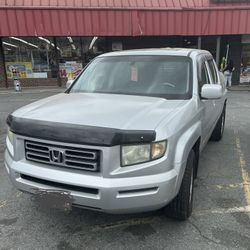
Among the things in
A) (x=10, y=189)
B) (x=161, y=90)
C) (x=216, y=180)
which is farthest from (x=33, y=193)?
(x=216, y=180)

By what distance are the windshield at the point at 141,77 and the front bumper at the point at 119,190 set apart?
138 centimetres

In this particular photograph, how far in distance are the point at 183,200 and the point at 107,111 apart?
1.18m

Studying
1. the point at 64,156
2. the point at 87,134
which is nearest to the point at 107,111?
the point at 87,134

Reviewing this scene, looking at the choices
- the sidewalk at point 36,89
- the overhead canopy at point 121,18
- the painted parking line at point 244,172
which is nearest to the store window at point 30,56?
the sidewalk at point 36,89

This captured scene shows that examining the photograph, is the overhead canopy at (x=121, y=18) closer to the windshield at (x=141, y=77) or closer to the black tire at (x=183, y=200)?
the windshield at (x=141, y=77)

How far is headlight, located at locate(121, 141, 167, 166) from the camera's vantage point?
279cm

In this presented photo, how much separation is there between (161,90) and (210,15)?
45.7ft

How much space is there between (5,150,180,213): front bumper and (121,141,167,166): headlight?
0.48 ft

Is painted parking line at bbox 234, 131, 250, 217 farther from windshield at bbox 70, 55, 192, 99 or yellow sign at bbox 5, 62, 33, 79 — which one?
yellow sign at bbox 5, 62, 33, 79

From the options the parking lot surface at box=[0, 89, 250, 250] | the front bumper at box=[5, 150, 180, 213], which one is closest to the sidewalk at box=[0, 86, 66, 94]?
A: the parking lot surface at box=[0, 89, 250, 250]

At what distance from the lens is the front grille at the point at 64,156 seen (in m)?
2.80

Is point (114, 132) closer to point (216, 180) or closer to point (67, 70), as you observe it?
point (216, 180)

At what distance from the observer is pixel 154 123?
2928 mm

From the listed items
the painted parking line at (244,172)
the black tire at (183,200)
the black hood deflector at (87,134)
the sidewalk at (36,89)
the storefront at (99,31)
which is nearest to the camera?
the black hood deflector at (87,134)
